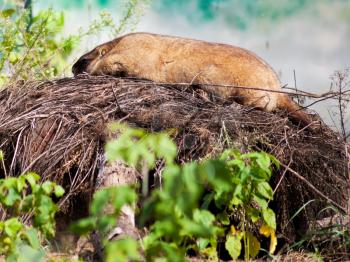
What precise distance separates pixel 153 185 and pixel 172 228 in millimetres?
2634

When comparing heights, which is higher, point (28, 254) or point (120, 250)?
point (120, 250)

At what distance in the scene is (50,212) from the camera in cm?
314

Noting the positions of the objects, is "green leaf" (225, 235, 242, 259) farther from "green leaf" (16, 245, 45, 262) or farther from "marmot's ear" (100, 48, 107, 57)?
"marmot's ear" (100, 48, 107, 57)

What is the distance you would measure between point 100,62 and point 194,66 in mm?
1131

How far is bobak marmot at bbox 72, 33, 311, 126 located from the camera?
231 inches

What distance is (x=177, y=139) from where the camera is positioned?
4.98 m

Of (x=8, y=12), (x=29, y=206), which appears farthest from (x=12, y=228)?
(x=8, y=12)

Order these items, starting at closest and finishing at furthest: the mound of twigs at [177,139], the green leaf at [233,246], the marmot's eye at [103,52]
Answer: the green leaf at [233,246], the mound of twigs at [177,139], the marmot's eye at [103,52]

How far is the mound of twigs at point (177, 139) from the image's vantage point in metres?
4.93

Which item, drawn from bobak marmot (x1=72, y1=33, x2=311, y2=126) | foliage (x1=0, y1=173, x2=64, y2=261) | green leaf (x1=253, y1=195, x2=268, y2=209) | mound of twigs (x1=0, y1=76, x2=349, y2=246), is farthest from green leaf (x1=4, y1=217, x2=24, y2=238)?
bobak marmot (x1=72, y1=33, x2=311, y2=126)

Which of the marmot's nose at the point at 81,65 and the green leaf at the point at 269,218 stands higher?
the marmot's nose at the point at 81,65

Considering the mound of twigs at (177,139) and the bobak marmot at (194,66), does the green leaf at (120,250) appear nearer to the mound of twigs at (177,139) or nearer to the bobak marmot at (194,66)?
the mound of twigs at (177,139)

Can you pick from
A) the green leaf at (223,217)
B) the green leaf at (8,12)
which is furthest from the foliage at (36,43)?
the green leaf at (223,217)

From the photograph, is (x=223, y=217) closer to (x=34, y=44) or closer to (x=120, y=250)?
(x=120, y=250)
